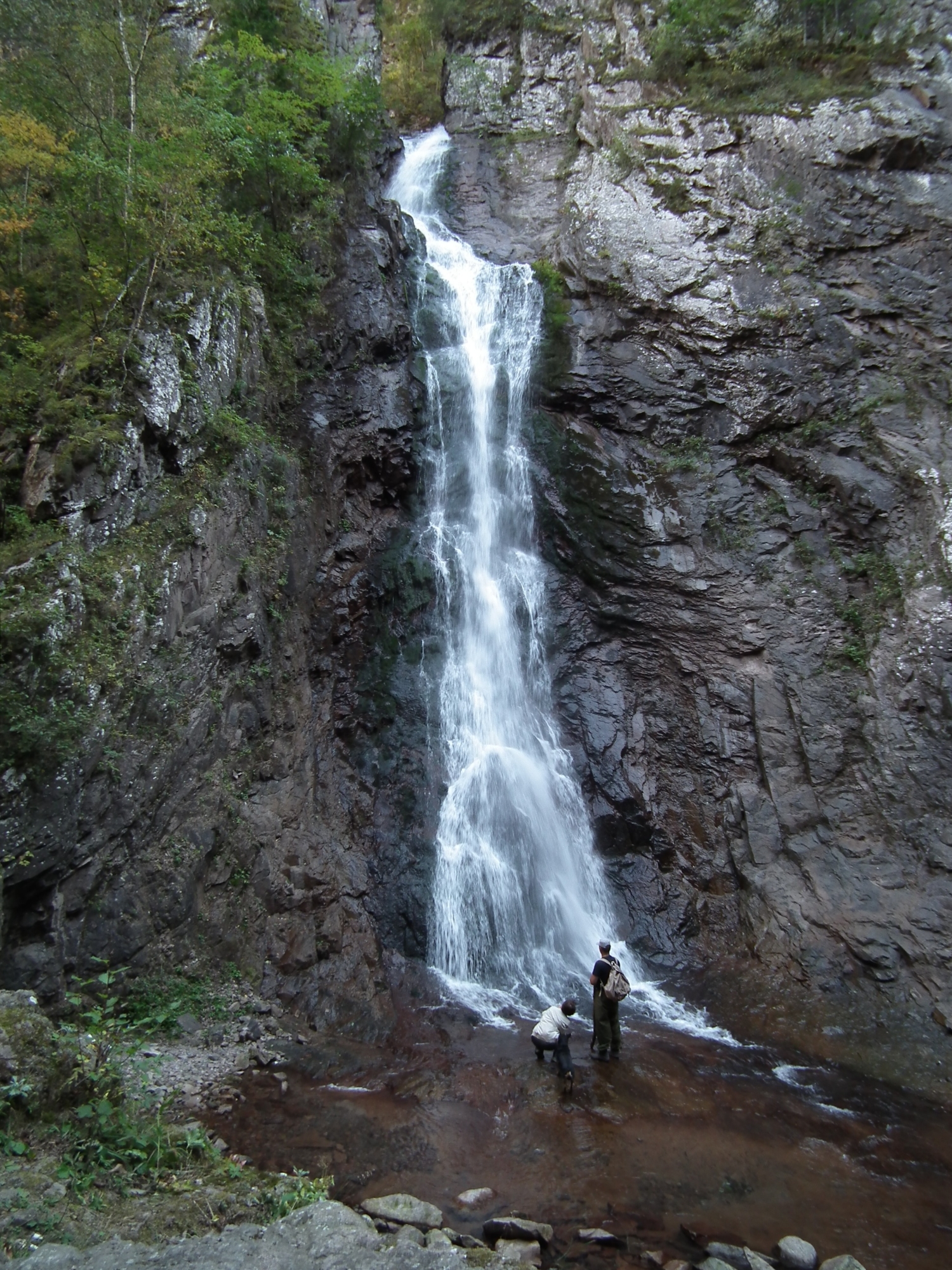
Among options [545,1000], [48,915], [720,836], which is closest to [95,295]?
[48,915]

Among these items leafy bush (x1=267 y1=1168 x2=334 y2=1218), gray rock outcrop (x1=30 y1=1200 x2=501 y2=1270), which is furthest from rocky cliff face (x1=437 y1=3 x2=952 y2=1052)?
gray rock outcrop (x1=30 y1=1200 x2=501 y2=1270)

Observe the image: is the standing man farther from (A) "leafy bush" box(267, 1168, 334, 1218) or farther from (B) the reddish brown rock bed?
(A) "leafy bush" box(267, 1168, 334, 1218)

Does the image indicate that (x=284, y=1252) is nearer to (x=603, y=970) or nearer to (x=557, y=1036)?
(x=557, y=1036)

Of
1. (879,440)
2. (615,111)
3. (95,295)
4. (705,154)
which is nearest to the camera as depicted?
(95,295)

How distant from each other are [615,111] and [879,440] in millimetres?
11611

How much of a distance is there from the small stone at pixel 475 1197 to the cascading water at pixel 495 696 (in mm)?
3714

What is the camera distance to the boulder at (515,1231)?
234 inches

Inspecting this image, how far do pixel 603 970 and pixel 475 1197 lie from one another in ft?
10.1

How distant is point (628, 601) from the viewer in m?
15.0

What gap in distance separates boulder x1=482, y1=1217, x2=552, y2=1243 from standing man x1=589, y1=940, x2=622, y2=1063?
3123mm

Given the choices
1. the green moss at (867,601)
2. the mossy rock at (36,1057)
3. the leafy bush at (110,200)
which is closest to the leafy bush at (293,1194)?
the mossy rock at (36,1057)

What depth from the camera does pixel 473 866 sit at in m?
12.3

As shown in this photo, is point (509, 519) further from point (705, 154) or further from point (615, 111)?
point (615, 111)

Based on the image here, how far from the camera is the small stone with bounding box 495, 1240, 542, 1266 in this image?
5.71 m
